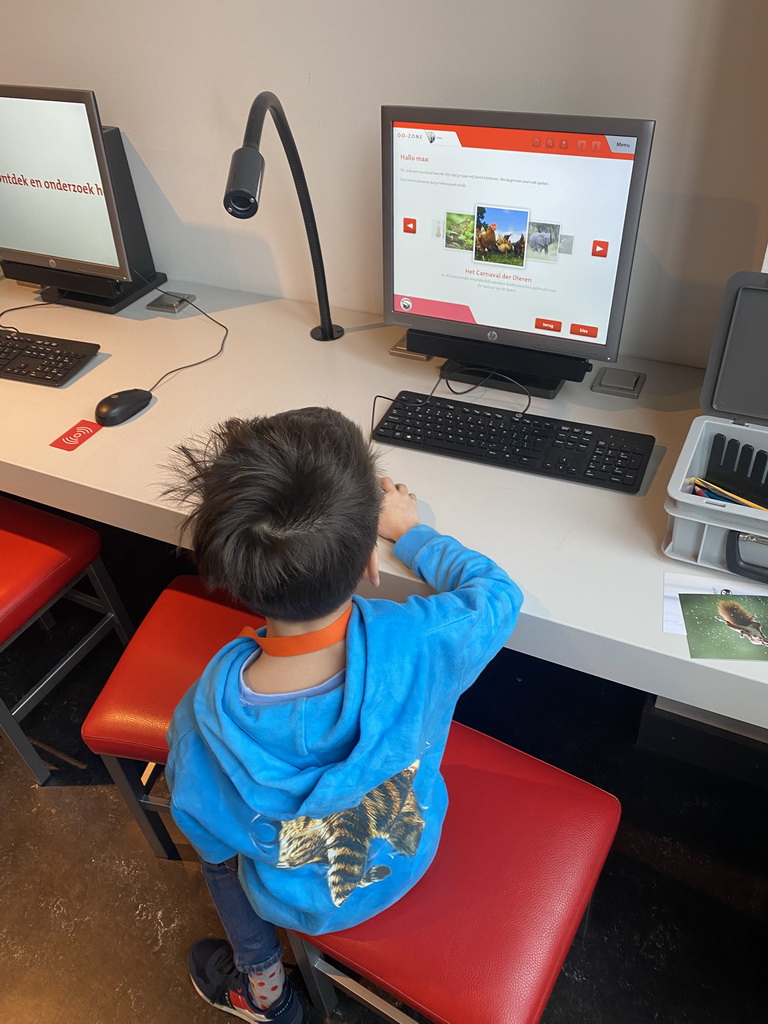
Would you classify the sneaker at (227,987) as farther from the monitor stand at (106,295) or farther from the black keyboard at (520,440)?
the monitor stand at (106,295)

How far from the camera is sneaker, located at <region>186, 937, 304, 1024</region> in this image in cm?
124

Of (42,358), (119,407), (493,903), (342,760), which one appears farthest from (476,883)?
(42,358)

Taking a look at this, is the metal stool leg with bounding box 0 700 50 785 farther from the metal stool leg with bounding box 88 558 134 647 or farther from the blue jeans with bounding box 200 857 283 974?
the blue jeans with bounding box 200 857 283 974

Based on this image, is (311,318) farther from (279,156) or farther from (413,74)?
Result: (413,74)

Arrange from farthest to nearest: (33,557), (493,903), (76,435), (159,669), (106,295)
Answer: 1. (106,295)
2. (33,557)
3. (76,435)
4. (159,669)
5. (493,903)

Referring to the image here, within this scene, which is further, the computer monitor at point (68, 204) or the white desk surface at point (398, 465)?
the computer monitor at point (68, 204)

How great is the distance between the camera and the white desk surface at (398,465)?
3.25 feet

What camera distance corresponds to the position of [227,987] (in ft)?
4.19

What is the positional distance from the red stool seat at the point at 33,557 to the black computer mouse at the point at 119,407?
0.28m

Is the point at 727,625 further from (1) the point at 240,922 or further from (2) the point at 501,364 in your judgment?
(1) the point at 240,922

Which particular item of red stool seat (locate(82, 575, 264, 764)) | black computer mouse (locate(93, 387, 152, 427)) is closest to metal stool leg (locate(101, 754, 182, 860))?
red stool seat (locate(82, 575, 264, 764))

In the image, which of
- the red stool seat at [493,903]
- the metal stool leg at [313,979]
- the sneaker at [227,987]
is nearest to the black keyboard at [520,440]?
the red stool seat at [493,903]

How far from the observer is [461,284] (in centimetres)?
139

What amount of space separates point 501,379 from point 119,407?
2.34ft
